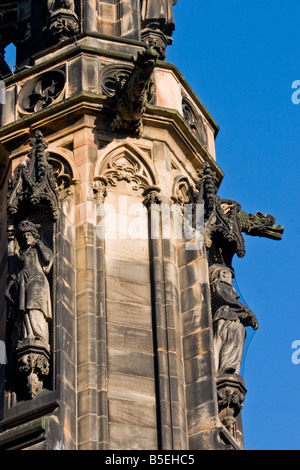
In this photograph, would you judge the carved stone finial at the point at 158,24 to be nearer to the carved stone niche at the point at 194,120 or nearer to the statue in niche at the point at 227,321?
the carved stone niche at the point at 194,120

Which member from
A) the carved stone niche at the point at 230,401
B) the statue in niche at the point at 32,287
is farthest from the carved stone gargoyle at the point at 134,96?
the carved stone niche at the point at 230,401

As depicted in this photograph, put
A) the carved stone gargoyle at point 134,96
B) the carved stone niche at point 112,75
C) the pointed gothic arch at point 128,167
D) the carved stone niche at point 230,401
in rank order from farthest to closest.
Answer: the carved stone niche at point 112,75 < the pointed gothic arch at point 128,167 < the carved stone gargoyle at point 134,96 < the carved stone niche at point 230,401

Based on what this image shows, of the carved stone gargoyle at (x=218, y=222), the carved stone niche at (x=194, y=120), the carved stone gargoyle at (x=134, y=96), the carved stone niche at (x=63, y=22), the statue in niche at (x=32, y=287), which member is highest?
the carved stone niche at (x=63, y=22)

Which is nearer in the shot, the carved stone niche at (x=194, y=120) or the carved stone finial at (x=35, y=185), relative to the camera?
the carved stone finial at (x=35, y=185)

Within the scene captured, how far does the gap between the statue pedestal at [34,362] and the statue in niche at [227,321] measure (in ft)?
6.94

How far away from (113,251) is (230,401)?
2.06 metres

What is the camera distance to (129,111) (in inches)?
955

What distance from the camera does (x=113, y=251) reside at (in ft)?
77.0

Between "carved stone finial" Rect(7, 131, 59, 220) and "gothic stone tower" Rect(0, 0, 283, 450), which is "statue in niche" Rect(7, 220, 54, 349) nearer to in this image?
"gothic stone tower" Rect(0, 0, 283, 450)

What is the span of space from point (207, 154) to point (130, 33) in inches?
73.4

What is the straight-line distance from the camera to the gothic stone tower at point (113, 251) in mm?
22062

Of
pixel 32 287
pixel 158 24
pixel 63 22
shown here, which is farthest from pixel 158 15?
pixel 32 287

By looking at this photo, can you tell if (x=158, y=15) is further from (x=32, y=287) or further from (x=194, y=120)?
(x=32, y=287)
